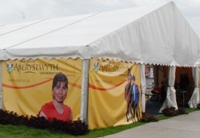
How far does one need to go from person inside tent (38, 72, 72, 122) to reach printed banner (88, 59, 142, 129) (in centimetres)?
75

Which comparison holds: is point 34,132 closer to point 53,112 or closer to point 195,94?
point 53,112

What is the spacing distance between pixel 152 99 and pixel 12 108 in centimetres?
1093

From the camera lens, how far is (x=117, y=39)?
407 inches

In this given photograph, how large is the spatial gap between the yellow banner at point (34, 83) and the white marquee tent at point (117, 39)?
22cm

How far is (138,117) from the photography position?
455 inches

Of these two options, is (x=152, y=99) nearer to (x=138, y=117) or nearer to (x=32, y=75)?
(x=138, y=117)

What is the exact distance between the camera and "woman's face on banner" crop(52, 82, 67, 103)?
9.53m

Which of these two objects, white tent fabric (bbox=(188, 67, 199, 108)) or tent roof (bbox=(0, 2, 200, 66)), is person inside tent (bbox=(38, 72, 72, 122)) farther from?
white tent fabric (bbox=(188, 67, 199, 108))

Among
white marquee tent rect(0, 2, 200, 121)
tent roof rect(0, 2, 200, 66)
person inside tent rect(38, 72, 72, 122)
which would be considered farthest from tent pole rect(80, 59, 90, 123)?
person inside tent rect(38, 72, 72, 122)

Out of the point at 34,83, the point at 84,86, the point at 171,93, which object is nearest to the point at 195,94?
→ the point at 171,93

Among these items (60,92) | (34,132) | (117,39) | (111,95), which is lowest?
(34,132)

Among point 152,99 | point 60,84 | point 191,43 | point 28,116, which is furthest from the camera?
point 152,99

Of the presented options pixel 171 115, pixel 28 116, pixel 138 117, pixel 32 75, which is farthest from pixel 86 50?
pixel 171 115

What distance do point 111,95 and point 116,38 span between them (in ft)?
5.88
